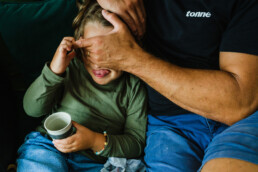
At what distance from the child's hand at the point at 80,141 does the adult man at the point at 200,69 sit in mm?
289

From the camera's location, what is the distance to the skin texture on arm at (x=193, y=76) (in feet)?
3.01

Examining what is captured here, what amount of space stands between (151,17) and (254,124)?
707 mm

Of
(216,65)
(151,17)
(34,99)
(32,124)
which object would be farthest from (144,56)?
(32,124)

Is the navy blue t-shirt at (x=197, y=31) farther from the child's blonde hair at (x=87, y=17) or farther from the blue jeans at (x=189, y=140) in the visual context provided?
the child's blonde hair at (x=87, y=17)

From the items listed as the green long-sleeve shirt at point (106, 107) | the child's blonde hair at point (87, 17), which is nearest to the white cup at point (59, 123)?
the green long-sleeve shirt at point (106, 107)

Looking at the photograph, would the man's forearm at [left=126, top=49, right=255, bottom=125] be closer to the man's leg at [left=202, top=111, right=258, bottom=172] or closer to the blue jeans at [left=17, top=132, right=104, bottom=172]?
the man's leg at [left=202, top=111, right=258, bottom=172]

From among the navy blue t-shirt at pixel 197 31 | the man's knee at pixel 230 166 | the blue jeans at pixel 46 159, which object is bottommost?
the blue jeans at pixel 46 159

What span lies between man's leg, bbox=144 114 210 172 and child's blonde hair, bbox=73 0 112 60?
60 cm

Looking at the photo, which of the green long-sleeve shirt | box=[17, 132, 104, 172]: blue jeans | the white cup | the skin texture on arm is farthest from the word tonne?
box=[17, 132, 104, 172]: blue jeans

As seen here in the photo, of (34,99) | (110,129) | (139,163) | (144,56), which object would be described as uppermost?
(144,56)

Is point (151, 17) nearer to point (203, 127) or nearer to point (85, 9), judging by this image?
point (85, 9)

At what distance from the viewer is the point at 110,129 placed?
4.11 ft

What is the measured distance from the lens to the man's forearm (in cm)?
92

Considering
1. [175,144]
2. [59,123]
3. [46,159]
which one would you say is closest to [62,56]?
[59,123]
